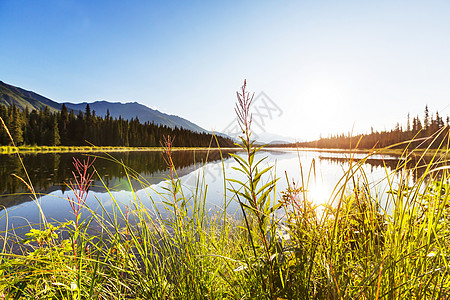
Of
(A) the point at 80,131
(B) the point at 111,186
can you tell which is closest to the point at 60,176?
(B) the point at 111,186

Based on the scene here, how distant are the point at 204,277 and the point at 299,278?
73cm

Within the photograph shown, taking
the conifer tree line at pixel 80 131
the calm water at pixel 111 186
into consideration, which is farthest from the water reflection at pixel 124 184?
the conifer tree line at pixel 80 131

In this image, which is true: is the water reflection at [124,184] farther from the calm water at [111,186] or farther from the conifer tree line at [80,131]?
the conifer tree line at [80,131]

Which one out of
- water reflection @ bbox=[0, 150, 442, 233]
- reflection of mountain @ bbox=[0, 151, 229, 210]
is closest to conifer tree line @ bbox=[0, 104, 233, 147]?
reflection of mountain @ bbox=[0, 151, 229, 210]

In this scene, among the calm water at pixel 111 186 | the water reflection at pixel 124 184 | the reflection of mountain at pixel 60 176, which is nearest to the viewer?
the water reflection at pixel 124 184

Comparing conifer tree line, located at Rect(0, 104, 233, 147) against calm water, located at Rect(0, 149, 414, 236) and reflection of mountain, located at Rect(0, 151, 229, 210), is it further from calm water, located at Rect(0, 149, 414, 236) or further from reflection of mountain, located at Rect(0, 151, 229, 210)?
calm water, located at Rect(0, 149, 414, 236)

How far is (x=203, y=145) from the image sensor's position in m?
98.2

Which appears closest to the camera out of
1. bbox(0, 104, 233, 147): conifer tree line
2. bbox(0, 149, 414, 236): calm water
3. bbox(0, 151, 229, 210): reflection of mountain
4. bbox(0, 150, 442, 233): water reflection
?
bbox(0, 150, 442, 233): water reflection

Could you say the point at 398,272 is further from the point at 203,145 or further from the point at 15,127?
the point at 203,145

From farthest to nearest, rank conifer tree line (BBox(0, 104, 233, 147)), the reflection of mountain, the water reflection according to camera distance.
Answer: conifer tree line (BBox(0, 104, 233, 147)) → the reflection of mountain → the water reflection

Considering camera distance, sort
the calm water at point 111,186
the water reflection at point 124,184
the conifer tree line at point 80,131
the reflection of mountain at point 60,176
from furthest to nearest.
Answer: the conifer tree line at point 80,131
the reflection of mountain at point 60,176
the calm water at point 111,186
the water reflection at point 124,184

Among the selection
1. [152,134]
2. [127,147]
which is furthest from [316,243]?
[152,134]

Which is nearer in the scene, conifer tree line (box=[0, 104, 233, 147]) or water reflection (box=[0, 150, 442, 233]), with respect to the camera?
water reflection (box=[0, 150, 442, 233])

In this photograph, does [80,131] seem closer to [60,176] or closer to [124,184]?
[60,176]
